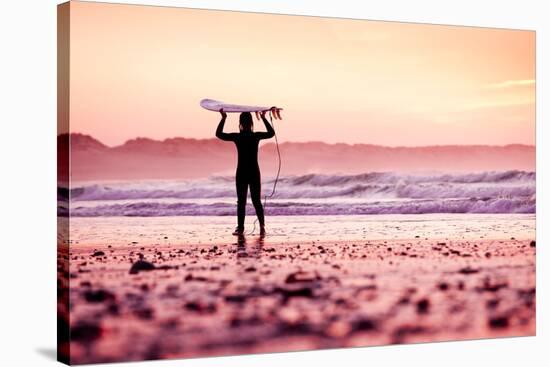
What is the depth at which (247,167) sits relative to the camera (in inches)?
410

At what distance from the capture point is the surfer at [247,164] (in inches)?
408

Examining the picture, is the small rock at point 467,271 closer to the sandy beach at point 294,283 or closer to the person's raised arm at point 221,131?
the sandy beach at point 294,283

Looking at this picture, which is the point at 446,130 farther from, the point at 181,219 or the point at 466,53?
the point at 181,219

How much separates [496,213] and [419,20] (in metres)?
2.01

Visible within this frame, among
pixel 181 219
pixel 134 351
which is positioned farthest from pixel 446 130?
pixel 134 351

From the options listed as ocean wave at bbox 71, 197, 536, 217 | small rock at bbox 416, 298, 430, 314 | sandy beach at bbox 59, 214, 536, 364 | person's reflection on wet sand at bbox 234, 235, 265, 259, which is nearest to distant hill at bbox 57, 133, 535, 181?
ocean wave at bbox 71, 197, 536, 217

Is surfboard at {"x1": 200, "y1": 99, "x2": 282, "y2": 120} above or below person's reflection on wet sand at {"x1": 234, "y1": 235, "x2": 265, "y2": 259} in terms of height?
above

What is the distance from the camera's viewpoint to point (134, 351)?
9.62 metres

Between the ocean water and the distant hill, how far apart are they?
72mm

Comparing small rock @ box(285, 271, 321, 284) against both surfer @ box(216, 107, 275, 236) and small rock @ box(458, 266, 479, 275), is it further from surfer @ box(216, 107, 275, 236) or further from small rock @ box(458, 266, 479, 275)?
small rock @ box(458, 266, 479, 275)

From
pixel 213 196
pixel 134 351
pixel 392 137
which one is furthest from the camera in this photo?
pixel 392 137

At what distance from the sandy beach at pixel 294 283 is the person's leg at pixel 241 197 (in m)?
0.09

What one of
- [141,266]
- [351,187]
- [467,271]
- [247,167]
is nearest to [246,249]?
[247,167]

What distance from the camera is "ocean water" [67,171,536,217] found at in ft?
32.6
